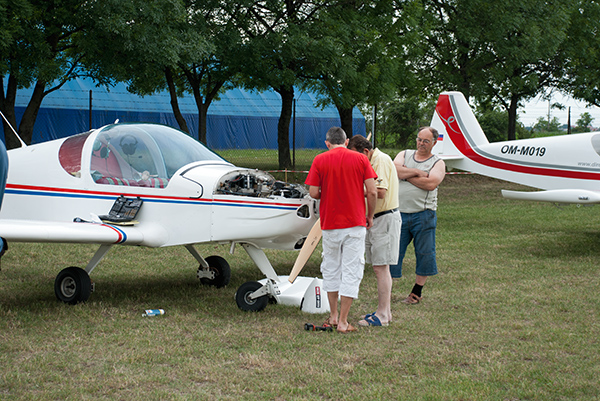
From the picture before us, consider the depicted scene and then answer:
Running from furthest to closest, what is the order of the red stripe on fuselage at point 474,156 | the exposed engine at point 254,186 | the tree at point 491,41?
the tree at point 491,41 → the red stripe on fuselage at point 474,156 → the exposed engine at point 254,186

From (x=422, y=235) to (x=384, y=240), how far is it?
2.70 feet

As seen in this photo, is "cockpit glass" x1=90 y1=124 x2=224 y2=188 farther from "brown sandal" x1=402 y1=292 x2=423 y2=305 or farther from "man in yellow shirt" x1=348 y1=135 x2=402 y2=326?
"brown sandal" x1=402 y1=292 x2=423 y2=305

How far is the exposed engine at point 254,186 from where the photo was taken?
5.82 m

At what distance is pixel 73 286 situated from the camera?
6086 mm

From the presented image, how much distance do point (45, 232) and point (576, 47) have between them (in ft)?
68.7

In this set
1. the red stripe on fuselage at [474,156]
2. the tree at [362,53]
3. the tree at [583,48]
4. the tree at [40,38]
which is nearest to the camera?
the red stripe on fuselage at [474,156]

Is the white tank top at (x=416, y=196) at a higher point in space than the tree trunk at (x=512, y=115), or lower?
lower

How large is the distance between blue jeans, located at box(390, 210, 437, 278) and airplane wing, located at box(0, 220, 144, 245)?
251 centimetres

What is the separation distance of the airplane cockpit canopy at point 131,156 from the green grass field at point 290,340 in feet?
4.02

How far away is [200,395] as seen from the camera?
149 inches

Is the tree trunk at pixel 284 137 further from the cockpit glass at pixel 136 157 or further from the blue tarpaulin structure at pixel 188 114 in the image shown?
the cockpit glass at pixel 136 157

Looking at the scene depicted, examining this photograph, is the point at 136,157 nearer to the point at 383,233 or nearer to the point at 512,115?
the point at 383,233

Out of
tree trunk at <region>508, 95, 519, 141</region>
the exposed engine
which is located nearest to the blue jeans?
the exposed engine

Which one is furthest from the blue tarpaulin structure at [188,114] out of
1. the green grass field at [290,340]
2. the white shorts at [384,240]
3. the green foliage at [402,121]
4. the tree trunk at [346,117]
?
the white shorts at [384,240]
